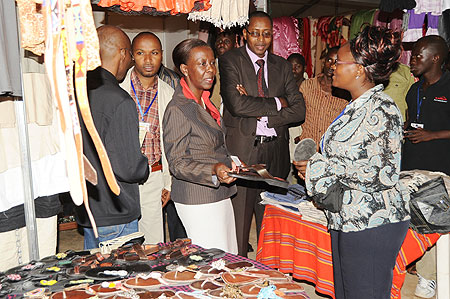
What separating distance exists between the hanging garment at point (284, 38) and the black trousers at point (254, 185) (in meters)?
2.65

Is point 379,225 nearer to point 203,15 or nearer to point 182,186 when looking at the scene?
point 182,186

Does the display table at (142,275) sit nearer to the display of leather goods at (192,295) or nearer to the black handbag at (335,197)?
the display of leather goods at (192,295)

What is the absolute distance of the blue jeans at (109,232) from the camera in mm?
2697

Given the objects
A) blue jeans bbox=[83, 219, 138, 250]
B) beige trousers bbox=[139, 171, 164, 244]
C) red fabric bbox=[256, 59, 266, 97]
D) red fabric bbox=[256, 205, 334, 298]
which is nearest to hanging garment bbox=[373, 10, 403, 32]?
red fabric bbox=[256, 59, 266, 97]

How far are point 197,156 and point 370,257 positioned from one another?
45.6 inches

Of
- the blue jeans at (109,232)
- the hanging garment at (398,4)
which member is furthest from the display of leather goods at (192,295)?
the hanging garment at (398,4)

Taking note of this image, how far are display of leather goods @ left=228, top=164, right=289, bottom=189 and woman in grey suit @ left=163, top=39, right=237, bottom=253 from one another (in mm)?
92

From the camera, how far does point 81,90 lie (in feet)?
4.24

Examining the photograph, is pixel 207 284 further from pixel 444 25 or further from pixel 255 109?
pixel 444 25

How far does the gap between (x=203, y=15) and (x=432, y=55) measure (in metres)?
2.23

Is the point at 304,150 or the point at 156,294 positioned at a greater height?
the point at 304,150

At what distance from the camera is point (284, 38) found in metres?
6.26

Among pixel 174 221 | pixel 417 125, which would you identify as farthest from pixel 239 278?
pixel 417 125

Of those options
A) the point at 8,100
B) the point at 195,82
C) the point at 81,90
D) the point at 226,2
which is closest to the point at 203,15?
the point at 226,2
